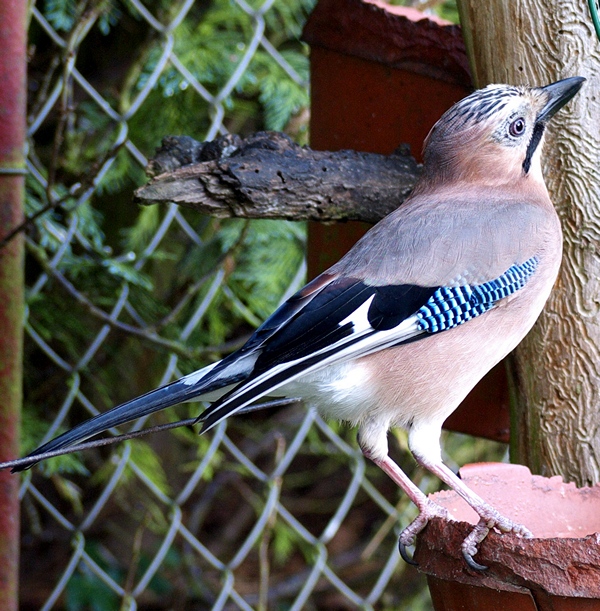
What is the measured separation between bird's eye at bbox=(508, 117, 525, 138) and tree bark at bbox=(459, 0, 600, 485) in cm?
5

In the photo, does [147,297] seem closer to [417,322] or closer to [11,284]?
[11,284]

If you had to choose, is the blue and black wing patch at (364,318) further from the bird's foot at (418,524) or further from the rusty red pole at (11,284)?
the rusty red pole at (11,284)

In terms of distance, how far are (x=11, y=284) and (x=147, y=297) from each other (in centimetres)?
61

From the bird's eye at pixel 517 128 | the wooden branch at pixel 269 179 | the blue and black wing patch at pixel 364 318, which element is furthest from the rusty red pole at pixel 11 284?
the bird's eye at pixel 517 128

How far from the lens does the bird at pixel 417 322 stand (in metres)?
1.61

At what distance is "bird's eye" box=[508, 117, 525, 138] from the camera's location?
71.6 inches

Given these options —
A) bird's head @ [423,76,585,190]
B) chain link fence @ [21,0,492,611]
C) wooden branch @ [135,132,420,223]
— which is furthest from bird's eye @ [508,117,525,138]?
chain link fence @ [21,0,492,611]

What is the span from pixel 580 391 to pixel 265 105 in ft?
5.09

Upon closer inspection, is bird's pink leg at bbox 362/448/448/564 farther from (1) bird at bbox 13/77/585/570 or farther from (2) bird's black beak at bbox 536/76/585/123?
(2) bird's black beak at bbox 536/76/585/123

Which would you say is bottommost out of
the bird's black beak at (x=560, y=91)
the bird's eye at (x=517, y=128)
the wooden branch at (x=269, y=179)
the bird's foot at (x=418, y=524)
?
the bird's foot at (x=418, y=524)

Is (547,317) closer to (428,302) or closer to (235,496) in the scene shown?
(428,302)

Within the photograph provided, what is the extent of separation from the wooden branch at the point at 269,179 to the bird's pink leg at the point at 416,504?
50 centimetres

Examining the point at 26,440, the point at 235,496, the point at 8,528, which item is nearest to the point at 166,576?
the point at 235,496

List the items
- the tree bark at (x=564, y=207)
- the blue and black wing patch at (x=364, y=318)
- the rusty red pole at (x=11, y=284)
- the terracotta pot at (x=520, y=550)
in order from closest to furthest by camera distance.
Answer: the terracotta pot at (x=520, y=550), the blue and black wing patch at (x=364, y=318), the tree bark at (x=564, y=207), the rusty red pole at (x=11, y=284)
